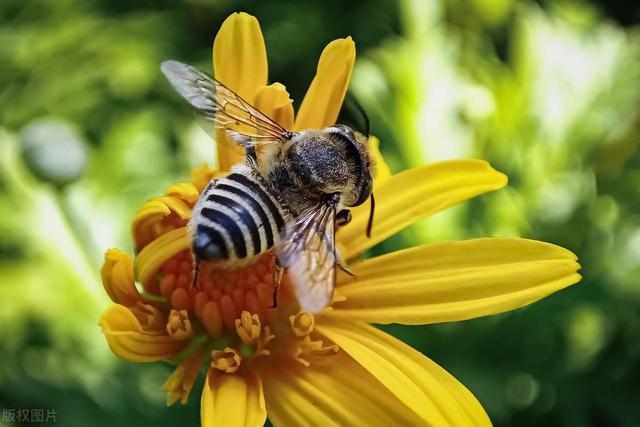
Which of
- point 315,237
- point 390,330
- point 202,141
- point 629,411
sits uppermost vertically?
point 315,237

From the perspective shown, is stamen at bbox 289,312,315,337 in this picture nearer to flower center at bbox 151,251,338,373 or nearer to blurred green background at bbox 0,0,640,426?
flower center at bbox 151,251,338,373

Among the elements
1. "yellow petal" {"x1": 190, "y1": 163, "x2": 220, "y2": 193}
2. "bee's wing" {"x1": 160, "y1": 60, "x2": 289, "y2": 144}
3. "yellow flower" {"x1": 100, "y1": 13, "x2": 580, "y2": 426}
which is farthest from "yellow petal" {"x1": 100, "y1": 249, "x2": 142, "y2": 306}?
"bee's wing" {"x1": 160, "y1": 60, "x2": 289, "y2": 144}

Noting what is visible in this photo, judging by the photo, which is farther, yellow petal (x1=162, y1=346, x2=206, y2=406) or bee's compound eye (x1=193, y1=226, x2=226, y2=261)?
yellow petal (x1=162, y1=346, x2=206, y2=406)

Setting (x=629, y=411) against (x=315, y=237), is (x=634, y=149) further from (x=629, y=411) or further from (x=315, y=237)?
(x=315, y=237)

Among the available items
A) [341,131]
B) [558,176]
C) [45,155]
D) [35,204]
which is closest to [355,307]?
[341,131]

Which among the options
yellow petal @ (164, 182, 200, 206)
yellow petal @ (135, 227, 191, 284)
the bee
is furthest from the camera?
yellow petal @ (164, 182, 200, 206)

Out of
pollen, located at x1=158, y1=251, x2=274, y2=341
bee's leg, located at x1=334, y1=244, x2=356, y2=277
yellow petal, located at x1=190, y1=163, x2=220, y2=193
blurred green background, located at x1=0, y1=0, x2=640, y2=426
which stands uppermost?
yellow petal, located at x1=190, y1=163, x2=220, y2=193

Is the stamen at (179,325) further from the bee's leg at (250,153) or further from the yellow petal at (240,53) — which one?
the yellow petal at (240,53)
